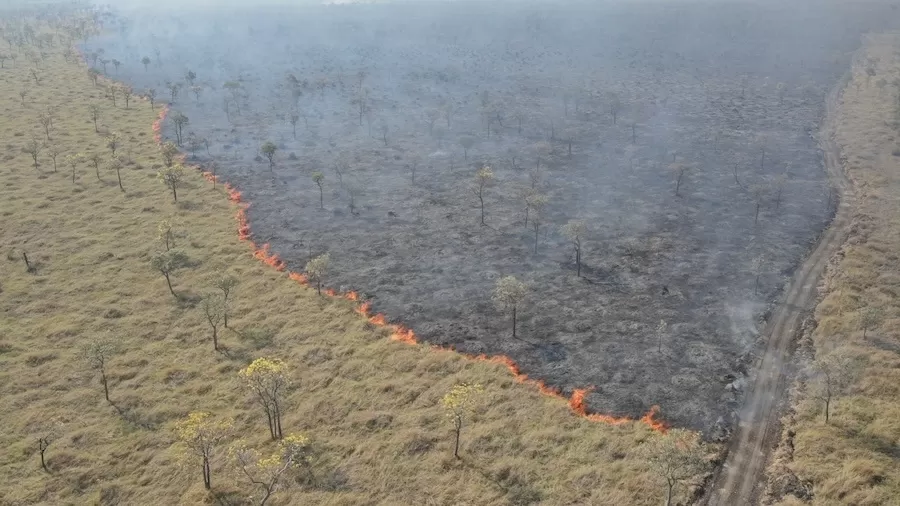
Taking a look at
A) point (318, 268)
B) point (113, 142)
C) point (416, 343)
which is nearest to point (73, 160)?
point (113, 142)

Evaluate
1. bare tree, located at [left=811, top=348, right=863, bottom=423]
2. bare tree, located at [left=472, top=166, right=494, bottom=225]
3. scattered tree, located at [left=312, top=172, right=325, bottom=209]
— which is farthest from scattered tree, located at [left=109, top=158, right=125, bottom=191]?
bare tree, located at [left=811, top=348, right=863, bottom=423]

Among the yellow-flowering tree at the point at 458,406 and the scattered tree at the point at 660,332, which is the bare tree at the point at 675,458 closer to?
the scattered tree at the point at 660,332

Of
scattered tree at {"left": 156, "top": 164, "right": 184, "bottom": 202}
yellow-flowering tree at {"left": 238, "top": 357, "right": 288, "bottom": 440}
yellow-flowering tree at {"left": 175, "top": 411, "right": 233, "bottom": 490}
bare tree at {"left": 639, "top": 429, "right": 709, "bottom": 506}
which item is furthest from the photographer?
scattered tree at {"left": 156, "top": 164, "right": 184, "bottom": 202}

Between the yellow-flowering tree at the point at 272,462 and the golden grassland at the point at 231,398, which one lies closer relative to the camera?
the yellow-flowering tree at the point at 272,462

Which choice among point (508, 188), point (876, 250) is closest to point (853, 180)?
point (876, 250)

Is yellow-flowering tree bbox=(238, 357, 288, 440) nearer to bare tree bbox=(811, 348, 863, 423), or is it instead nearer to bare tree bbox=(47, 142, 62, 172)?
bare tree bbox=(811, 348, 863, 423)

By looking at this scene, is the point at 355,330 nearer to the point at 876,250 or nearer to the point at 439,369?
the point at 439,369

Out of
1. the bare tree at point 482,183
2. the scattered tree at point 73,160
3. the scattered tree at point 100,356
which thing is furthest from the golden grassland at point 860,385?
the scattered tree at point 73,160
